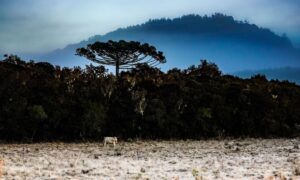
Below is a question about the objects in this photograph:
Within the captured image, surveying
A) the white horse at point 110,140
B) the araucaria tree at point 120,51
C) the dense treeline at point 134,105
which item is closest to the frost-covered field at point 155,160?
the white horse at point 110,140

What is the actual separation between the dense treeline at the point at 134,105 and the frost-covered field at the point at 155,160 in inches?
44.5

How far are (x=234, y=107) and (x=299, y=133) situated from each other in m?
2.52

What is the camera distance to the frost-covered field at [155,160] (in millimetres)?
11250

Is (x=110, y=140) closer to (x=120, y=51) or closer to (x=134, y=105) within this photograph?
(x=134, y=105)

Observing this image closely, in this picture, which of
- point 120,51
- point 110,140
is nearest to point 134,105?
point 110,140

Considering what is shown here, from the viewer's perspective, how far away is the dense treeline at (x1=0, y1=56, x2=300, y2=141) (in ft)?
63.0

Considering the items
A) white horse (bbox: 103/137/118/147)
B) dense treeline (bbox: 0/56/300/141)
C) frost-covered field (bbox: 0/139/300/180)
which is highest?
dense treeline (bbox: 0/56/300/141)

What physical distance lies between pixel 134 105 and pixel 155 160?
20.2 ft

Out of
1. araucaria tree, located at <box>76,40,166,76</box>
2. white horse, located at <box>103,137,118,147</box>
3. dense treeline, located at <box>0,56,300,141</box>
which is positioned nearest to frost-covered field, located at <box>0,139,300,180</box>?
white horse, located at <box>103,137,118,147</box>

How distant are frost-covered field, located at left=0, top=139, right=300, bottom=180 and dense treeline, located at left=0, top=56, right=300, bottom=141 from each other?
3.71 feet

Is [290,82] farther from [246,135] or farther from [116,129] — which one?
[116,129]

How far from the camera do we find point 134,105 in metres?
20.0

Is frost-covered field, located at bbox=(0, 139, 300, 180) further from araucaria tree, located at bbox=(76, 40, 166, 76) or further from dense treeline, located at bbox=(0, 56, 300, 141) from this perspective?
araucaria tree, located at bbox=(76, 40, 166, 76)

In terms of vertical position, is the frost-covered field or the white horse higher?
the white horse
